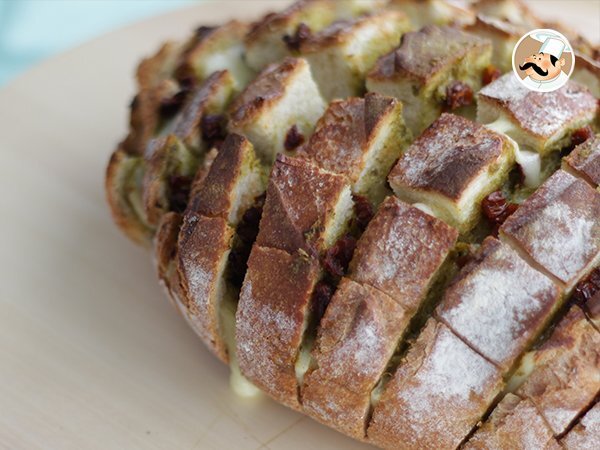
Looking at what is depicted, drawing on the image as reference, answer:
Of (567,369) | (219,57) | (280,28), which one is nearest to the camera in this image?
(567,369)

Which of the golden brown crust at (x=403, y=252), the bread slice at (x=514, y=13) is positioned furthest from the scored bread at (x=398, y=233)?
the bread slice at (x=514, y=13)

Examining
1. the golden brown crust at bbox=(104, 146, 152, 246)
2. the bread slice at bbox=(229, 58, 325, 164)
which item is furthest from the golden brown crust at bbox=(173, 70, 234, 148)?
the golden brown crust at bbox=(104, 146, 152, 246)

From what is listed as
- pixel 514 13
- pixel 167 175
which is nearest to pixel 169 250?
pixel 167 175

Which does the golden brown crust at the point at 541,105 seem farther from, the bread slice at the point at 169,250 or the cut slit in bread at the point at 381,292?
the bread slice at the point at 169,250

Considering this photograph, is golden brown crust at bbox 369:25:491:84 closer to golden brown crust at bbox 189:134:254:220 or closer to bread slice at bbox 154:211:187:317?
golden brown crust at bbox 189:134:254:220

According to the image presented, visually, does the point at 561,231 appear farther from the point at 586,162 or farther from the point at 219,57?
the point at 219,57

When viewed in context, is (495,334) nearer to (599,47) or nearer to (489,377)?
(489,377)
